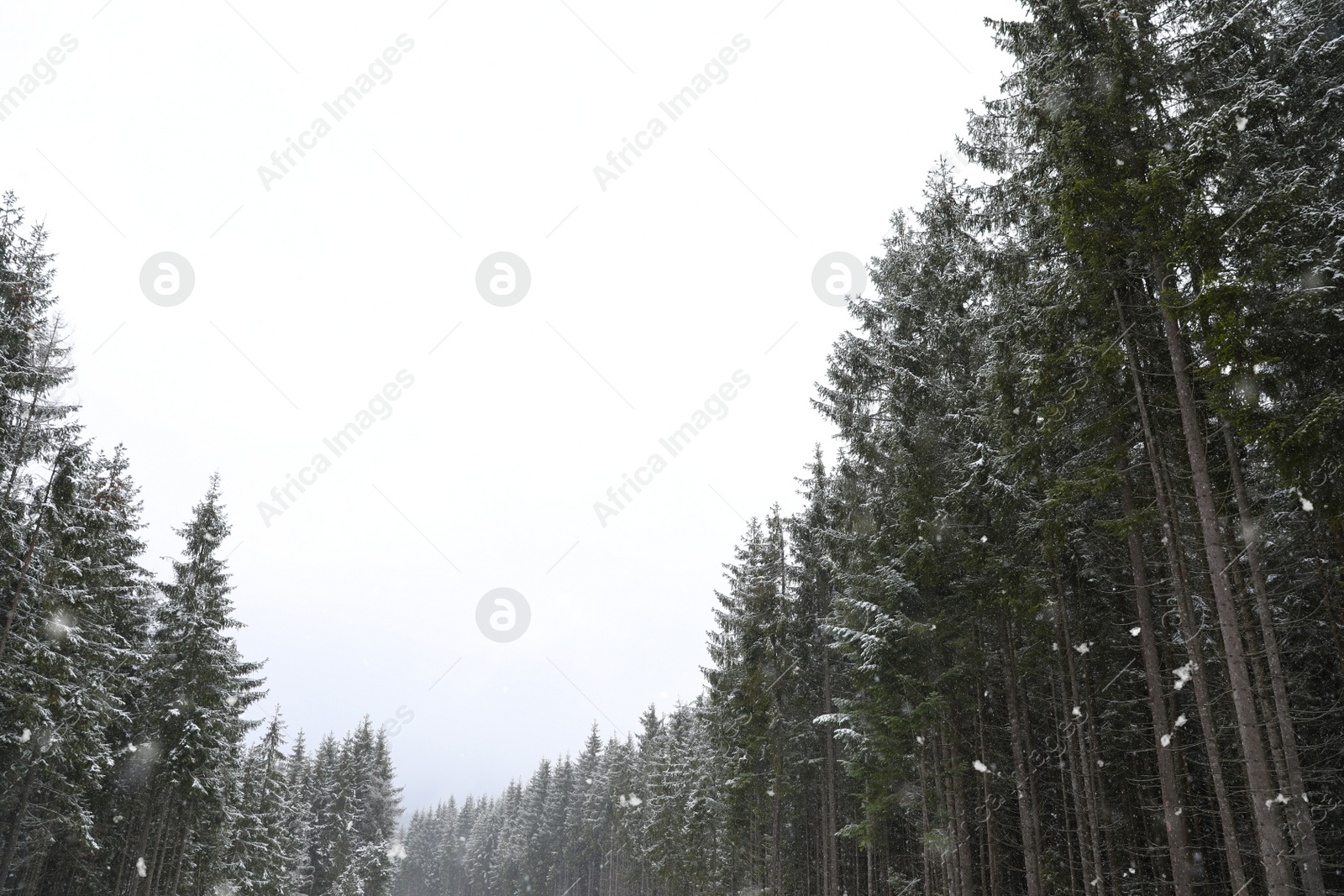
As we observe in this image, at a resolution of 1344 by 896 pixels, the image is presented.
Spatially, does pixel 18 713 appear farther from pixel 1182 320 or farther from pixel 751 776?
pixel 1182 320

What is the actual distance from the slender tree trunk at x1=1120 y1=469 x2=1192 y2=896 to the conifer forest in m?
0.07

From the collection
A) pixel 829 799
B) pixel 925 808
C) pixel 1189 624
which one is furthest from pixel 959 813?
pixel 829 799

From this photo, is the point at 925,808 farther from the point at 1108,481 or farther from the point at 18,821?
the point at 18,821

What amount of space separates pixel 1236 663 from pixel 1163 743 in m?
3.23

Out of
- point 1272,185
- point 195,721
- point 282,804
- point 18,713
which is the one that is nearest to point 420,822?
point 282,804

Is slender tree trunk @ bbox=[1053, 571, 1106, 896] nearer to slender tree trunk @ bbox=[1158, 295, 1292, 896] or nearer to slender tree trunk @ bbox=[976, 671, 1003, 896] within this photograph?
slender tree trunk @ bbox=[976, 671, 1003, 896]

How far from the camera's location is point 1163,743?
11.7 meters

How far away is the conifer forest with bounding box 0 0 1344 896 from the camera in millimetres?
10398

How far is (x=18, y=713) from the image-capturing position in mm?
17344

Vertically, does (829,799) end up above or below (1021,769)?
above

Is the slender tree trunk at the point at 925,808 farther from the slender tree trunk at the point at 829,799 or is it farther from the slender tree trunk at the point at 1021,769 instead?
the slender tree trunk at the point at 829,799

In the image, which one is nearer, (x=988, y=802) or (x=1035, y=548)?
(x=1035, y=548)

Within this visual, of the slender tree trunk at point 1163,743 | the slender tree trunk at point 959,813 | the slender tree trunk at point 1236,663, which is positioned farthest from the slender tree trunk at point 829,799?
the slender tree trunk at point 1236,663

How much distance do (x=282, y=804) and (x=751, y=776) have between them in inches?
1147
